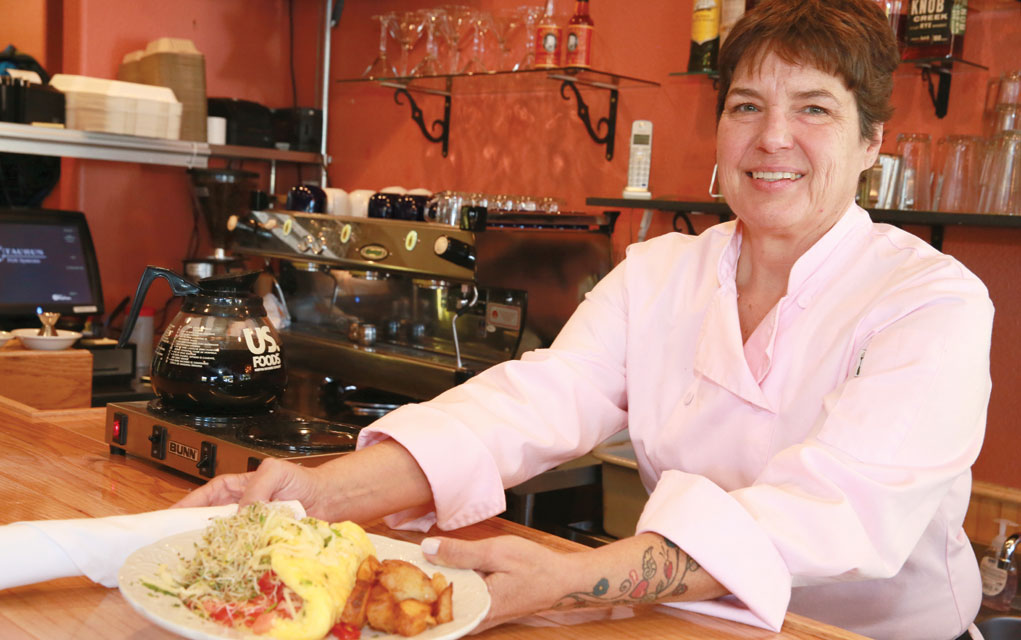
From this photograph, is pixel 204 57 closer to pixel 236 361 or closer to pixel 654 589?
pixel 236 361

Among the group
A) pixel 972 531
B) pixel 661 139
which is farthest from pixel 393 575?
pixel 661 139

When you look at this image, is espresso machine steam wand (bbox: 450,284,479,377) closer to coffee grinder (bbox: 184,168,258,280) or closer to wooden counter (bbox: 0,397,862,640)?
wooden counter (bbox: 0,397,862,640)

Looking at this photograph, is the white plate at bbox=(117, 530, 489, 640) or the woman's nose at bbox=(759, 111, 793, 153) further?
the woman's nose at bbox=(759, 111, 793, 153)

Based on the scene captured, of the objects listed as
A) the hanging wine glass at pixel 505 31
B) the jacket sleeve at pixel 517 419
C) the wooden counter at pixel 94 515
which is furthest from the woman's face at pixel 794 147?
the hanging wine glass at pixel 505 31

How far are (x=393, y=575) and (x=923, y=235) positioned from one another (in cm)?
185

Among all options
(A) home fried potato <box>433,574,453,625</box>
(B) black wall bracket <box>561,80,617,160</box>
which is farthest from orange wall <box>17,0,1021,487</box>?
(A) home fried potato <box>433,574,453,625</box>

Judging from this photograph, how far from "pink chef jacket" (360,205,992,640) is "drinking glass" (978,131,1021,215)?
750mm

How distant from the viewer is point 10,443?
1.60m

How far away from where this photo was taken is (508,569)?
1000 mm

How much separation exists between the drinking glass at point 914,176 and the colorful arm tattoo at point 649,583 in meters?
1.40

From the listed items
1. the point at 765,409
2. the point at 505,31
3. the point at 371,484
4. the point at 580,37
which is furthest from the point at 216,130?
the point at 765,409

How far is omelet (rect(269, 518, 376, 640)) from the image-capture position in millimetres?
841

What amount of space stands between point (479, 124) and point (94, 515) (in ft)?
7.74

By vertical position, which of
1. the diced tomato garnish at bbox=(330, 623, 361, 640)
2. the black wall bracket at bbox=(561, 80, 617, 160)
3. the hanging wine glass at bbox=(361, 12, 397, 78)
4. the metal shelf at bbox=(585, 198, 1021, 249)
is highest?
the hanging wine glass at bbox=(361, 12, 397, 78)
